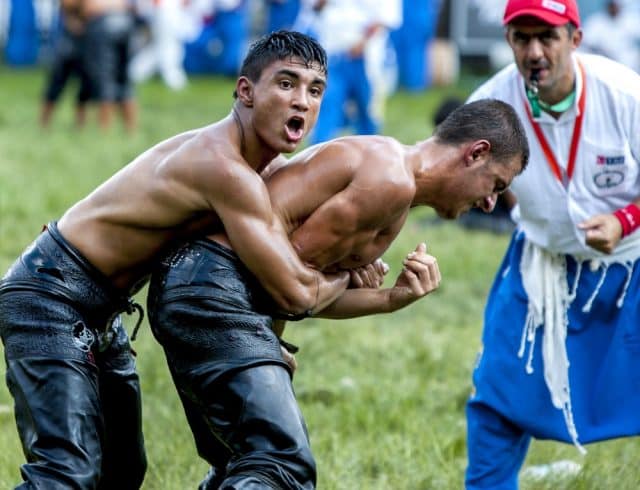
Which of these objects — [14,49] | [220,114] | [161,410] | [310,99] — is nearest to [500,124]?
[310,99]

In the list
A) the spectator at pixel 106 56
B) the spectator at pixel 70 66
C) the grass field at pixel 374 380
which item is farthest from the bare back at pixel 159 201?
the spectator at pixel 70 66

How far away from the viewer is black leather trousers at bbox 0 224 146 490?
4141mm

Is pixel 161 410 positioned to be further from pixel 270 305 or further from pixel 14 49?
pixel 14 49

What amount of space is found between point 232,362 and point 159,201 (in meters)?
0.54

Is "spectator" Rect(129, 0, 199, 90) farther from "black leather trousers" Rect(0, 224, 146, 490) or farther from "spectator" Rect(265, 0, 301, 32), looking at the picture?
"black leather trousers" Rect(0, 224, 146, 490)

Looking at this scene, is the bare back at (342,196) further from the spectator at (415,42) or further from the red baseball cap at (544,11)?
the spectator at (415,42)

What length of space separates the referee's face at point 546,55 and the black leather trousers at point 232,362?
147 cm

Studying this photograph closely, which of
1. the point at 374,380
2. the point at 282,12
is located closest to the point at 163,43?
the point at 282,12

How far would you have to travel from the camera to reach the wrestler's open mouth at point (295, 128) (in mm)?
4234

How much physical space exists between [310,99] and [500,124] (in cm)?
65

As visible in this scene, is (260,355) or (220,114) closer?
(260,355)

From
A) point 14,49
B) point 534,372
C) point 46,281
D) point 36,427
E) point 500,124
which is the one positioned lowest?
point 14,49

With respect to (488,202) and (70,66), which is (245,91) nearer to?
(488,202)

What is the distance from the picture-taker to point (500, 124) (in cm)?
452
